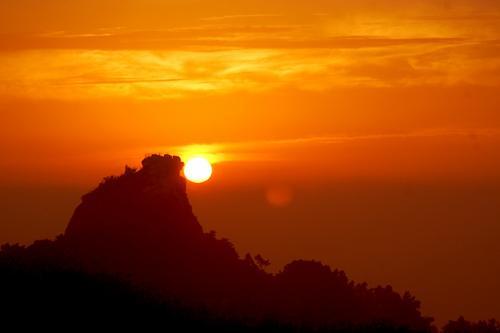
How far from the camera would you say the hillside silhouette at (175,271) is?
51875 mm

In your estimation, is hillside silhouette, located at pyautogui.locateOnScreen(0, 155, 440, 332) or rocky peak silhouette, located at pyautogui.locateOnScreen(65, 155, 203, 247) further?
rocky peak silhouette, located at pyautogui.locateOnScreen(65, 155, 203, 247)

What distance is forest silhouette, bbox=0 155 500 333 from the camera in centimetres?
4981

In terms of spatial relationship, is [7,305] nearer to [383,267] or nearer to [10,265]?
[10,265]

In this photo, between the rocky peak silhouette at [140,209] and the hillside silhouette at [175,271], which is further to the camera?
the rocky peak silhouette at [140,209]

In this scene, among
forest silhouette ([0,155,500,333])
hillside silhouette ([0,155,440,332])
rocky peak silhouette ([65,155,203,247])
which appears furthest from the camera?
rocky peak silhouette ([65,155,203,247])

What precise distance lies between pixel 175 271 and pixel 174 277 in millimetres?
993

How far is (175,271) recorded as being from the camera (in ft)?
212

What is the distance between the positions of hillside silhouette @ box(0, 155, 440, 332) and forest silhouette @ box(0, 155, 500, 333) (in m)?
0.06

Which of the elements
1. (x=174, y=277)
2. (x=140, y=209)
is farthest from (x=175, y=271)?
(x=140, y=209)

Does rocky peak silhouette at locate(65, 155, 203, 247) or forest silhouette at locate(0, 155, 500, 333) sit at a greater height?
rocky peak silhouette at locate(65, 155, 203, 247)

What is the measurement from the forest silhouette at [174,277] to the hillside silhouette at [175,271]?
0.19ft

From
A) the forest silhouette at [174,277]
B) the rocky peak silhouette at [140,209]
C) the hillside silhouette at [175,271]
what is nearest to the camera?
the forest silhouette at [174,277]

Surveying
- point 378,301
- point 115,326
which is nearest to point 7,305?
point 115,326

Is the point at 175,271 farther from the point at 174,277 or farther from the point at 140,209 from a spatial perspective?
the point at 140,209
